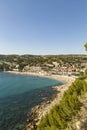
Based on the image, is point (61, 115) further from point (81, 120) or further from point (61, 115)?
point (81, 120)

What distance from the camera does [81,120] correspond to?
835 inches

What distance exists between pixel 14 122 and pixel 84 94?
1428 cm

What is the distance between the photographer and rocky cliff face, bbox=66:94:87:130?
19.1 m

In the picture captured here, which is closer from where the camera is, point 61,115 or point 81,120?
point 61,115

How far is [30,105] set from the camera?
41062 millimetres

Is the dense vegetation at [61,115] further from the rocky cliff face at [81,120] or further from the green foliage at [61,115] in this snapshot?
the rocky cliff face at [81,120]

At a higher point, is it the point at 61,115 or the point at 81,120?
the point at 61,115

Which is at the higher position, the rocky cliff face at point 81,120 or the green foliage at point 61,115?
the green foliage at point 61,115

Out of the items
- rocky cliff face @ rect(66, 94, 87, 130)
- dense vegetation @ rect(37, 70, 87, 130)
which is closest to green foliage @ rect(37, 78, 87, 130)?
dense vegetation @ rect(37, 70, 87, 130)

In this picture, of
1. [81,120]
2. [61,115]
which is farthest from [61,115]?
[81,120]

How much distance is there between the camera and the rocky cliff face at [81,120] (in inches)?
754

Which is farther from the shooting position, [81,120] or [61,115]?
[81,120]

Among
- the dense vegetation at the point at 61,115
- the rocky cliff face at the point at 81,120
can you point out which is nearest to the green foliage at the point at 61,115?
the dense vegetation at the point at 61,115

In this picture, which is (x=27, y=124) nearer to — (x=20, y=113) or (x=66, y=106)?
(x=20, y=113)
